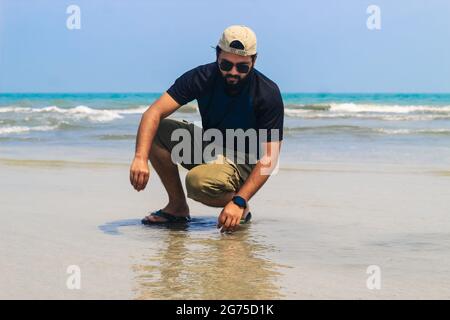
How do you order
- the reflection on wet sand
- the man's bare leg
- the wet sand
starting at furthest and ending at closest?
the man's bare leg, the wet sand, the reflection on wet sand

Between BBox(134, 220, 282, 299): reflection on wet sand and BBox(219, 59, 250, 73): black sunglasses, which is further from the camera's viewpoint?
BBox(219, 59, 250, 73): black sunglasses

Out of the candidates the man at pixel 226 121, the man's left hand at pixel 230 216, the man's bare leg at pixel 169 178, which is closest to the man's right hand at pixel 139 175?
the man at pixel 226 121

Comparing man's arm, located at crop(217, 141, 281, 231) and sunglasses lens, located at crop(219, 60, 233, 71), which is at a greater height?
sunglasses lens, located at crop(219, 60, 233, 71)

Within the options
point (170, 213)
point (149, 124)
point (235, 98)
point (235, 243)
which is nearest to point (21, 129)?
point (170, 213)

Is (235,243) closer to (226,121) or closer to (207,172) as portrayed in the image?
(207,172)

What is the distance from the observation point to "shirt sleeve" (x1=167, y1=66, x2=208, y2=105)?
13.0 feet

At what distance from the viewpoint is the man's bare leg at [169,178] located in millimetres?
4312

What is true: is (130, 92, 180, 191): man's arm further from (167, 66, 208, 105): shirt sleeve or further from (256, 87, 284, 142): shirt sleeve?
(256, 87, 284, 142): shirt sleeve

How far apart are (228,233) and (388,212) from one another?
1.32 meters

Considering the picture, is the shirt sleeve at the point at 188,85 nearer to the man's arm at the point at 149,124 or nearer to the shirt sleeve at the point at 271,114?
the man's arm at the point at 149,124

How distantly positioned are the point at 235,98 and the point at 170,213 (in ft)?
2.86

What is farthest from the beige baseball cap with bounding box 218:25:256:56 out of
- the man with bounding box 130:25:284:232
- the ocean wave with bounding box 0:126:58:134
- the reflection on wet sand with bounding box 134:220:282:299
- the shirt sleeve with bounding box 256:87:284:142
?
the ocean wave with bounding box 0:126:58:134

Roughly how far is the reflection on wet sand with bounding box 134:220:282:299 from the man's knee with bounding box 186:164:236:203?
8.9 inches

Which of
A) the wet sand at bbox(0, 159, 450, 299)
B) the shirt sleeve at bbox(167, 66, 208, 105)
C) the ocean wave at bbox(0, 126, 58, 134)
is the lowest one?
the ocean wave at bbox(0, 126, 58, 134)
